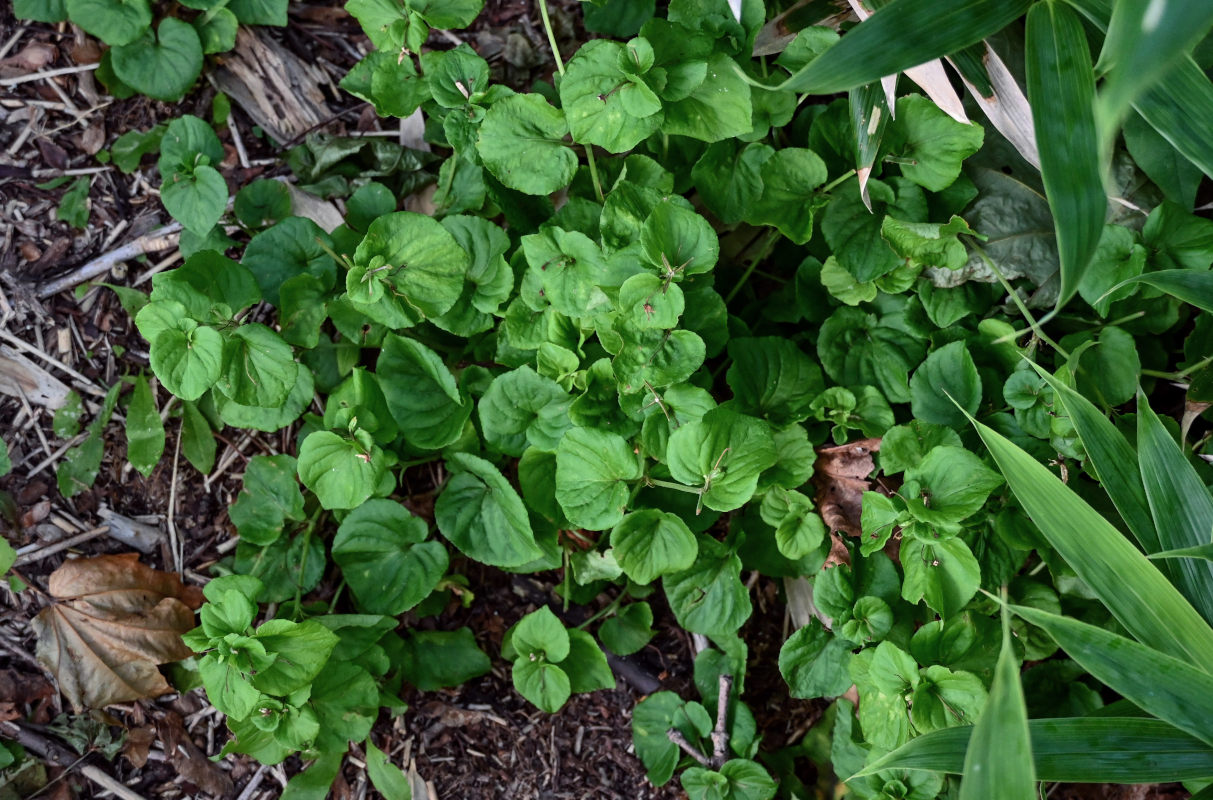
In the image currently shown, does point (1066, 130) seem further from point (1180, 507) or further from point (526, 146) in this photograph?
point (526, 146)

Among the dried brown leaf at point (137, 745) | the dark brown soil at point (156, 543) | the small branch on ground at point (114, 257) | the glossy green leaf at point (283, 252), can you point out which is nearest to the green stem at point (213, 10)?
the dark brown soil at point (156, 543)

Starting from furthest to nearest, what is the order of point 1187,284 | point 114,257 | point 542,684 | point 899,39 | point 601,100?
point 114,257
point 542,684
point 601,100
point 1187,284
point 899,39

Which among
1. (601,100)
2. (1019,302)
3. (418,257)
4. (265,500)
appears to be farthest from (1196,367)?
(265,500)

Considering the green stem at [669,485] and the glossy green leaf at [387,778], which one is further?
the glossy green leaf at [387,778]

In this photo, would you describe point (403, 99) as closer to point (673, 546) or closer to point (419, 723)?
point (673, 546)

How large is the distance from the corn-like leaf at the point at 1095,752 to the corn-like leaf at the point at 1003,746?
20 centimetres

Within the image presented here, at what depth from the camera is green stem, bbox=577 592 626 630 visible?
216cm

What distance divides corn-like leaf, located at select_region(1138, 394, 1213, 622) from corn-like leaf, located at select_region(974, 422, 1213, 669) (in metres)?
0.10

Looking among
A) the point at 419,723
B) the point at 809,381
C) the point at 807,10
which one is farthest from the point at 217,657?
the point at 807,10

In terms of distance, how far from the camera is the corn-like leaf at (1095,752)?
4.69ft

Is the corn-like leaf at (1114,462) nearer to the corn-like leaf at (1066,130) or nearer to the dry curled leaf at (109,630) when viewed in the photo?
the corn-like leaf at (1066,130)

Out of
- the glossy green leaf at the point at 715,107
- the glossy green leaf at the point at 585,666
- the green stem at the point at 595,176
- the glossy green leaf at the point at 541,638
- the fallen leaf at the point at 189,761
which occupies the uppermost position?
the glossy green leaf at the point at 715,107

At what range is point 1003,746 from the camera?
3.99 feet

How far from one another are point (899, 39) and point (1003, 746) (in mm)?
1014
